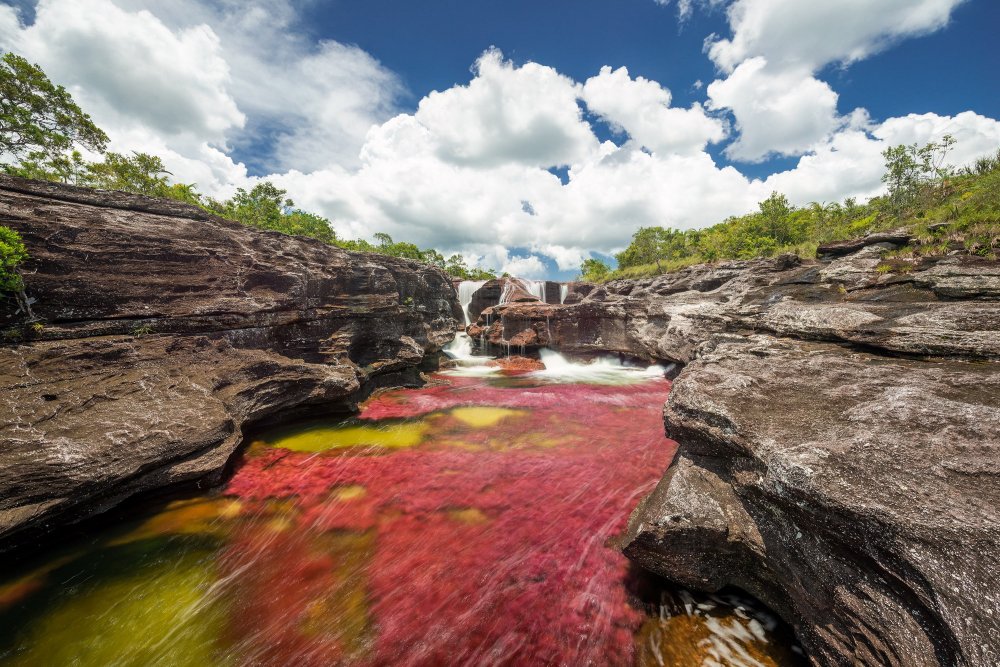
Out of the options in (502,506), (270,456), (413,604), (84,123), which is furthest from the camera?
(84,123)

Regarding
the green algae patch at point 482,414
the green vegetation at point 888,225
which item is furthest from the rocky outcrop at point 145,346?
the green vegetation at point 888,225

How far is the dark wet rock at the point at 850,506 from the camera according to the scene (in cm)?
230

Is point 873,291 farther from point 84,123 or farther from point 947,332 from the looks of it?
point 84,123

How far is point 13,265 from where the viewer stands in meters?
6.43

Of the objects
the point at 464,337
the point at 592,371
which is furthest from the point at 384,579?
the point at 464,337

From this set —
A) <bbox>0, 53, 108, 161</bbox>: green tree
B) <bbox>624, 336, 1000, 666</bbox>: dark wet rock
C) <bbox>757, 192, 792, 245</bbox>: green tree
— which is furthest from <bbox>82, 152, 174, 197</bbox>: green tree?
<bbox>757, 192, 792, 245</bbox>: green tree

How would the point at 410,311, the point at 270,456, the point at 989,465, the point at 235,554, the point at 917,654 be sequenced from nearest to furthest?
the point at 917,654 → the point at 989,465 → the point at 235,554 → the point at 270,456 → the point at 410,311

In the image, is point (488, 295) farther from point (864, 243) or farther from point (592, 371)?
point (864, 243)

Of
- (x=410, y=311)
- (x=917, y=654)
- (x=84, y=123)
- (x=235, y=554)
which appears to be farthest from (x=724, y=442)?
(x=84, y=123)

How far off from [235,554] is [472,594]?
3572 mm

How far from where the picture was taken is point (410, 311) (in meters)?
15.2

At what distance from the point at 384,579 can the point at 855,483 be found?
16.7 ft

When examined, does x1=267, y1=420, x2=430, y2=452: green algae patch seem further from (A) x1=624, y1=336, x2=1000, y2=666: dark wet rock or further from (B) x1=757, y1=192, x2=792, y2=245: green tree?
Result: (B) x1=757, y1=192, x2=792, y2=245: green tree

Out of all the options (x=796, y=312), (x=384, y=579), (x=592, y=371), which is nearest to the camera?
(x=384, y=579)
